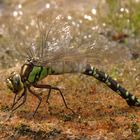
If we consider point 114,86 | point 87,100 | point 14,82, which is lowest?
point 87,100

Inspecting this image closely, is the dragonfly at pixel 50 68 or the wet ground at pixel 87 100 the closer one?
the wet ground at pixel 87 100

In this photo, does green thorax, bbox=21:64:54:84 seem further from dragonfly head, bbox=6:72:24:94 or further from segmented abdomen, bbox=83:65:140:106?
segmented abdomen, bbox=83:65:140:106

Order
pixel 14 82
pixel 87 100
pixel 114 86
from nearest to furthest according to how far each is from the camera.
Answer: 1. pixel 14 82
2. pixel 114 86
3. pixel 87 100

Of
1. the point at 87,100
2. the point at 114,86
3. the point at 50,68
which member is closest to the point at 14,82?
the point at 50,68

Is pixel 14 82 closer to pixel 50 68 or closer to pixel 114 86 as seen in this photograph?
pixel 50 68

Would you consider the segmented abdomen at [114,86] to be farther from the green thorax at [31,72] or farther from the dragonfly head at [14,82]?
the dragonfly head at [14,82]

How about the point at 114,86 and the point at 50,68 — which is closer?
the point at 50,68

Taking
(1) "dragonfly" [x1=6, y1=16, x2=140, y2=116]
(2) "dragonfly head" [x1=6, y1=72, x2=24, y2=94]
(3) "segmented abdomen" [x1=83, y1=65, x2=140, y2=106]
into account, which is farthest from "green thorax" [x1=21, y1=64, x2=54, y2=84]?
(3) "segmented abdomen" [x1=83, y1=65, x2=140, y2=106]

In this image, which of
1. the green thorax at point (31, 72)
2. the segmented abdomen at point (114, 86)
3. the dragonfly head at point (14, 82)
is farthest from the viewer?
the segmented abdomen at point (114, 86)

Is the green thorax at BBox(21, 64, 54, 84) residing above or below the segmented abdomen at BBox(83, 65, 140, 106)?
above

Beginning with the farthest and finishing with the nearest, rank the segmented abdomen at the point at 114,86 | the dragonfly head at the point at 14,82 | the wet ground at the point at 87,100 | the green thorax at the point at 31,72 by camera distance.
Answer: the segmented abdomen at the point at 114,86
the green thorax at the point at 31,72
the dragonfly head at the point at 14,82
the wet ground at the point at 87,100

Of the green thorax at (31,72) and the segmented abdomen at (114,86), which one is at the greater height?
the green thorax at (31,72)

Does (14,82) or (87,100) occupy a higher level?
(14,82)

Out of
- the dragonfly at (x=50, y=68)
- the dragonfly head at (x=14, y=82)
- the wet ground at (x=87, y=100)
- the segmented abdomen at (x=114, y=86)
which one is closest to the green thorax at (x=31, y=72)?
the dragonfly at (x=50, y=68)
